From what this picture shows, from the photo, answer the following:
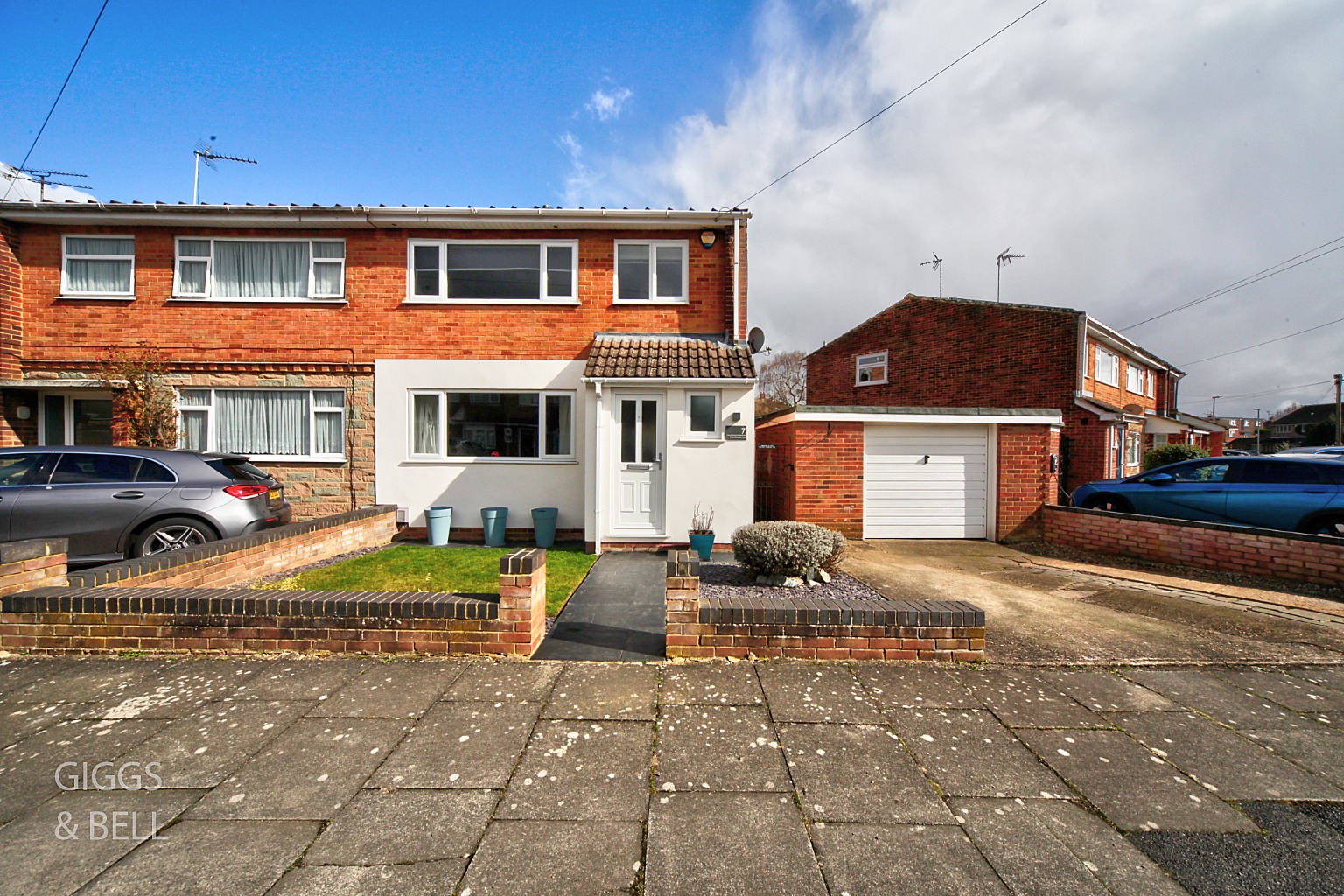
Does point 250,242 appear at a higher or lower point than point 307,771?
higher

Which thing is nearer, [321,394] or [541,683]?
[541,683]

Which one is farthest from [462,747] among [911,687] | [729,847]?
[911,687]

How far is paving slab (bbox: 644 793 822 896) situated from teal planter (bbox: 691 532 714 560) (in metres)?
5.13

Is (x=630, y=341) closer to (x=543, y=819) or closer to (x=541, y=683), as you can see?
(x=541, y=683)

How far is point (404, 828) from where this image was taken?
2.31 m

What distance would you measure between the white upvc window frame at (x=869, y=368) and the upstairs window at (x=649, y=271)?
41.6 feet

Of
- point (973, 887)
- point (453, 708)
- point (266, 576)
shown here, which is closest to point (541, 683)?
point (453, 708)

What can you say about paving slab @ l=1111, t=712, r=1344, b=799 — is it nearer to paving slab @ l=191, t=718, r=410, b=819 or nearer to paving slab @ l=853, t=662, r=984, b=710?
paving slab @ l=853, t=662, r=984, b=710

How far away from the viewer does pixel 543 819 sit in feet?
7.80

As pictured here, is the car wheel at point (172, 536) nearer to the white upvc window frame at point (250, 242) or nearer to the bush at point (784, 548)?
the white upvc window frame at point (250, 242)

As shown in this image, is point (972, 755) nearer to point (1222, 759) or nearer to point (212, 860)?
point (1222, 759)

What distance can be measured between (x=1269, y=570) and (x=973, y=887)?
7.91m

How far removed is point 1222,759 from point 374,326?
11.0m

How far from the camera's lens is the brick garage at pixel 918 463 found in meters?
9.19
